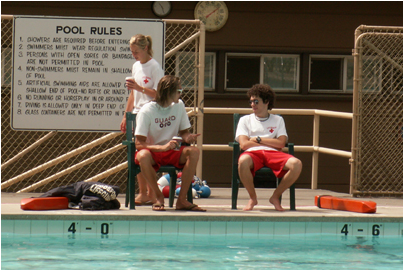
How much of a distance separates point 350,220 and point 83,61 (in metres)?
3.19

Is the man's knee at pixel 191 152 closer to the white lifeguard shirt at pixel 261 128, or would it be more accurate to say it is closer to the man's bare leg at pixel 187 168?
the man's bare leg at pixel 187 168

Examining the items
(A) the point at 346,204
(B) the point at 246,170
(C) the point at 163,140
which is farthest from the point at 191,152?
(A) the point at 346,204

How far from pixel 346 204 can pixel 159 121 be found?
6.04 ft

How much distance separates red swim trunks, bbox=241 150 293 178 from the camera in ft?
18.0

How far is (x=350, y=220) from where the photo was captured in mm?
5273

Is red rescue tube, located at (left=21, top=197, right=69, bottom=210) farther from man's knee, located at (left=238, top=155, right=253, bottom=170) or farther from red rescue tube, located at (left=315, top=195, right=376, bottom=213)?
red rescue tube, located at (left=315, top=195, right=376, bottom=213)

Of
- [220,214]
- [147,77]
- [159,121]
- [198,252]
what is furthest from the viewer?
[147,77]

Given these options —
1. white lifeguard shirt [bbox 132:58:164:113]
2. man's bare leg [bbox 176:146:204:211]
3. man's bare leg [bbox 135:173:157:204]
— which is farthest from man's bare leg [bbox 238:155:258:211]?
white lifeguard shirt [bbox 132:58:164:113]

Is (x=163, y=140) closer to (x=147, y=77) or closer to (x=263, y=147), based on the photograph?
(x=147, y=77)

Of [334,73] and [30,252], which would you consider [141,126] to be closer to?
[30,252]

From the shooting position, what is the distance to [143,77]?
5750mm

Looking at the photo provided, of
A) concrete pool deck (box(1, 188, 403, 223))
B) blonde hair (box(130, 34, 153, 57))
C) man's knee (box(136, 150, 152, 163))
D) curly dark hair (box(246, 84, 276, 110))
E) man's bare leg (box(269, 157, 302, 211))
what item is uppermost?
blonde hair (box(130, 34, 153, 57))

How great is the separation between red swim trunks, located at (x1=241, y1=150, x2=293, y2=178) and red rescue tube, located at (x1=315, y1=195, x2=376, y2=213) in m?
0.61

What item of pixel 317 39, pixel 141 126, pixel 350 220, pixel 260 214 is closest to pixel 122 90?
pixel 141 126
